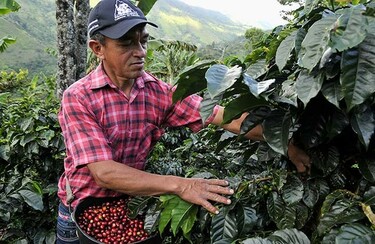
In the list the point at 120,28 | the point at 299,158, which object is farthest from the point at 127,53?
the point at 299,158

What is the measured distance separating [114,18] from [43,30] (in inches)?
2184

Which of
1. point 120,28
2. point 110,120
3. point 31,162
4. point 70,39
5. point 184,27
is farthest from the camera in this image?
point 184,27

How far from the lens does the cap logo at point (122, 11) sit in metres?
1.68

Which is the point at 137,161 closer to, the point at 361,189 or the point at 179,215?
the point at 179,215

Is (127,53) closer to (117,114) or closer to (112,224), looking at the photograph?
(117,114)

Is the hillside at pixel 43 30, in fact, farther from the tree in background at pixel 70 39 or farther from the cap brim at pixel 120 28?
the cap brim at pixel 120 28

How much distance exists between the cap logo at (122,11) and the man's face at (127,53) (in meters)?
0.07

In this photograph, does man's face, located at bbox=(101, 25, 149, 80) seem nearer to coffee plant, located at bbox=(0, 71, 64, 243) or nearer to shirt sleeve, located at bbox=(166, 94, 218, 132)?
shirt sleeve, located at bbox=(166, 94, 218, 132)

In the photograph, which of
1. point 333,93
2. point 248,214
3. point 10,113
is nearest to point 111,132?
point 248,214

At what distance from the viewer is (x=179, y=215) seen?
1.20 metres

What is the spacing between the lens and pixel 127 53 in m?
1.72

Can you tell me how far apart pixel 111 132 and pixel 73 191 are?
1.22 feet

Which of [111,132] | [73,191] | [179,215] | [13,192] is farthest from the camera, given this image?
[13,192]

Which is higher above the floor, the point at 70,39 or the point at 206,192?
the point at 206,192
